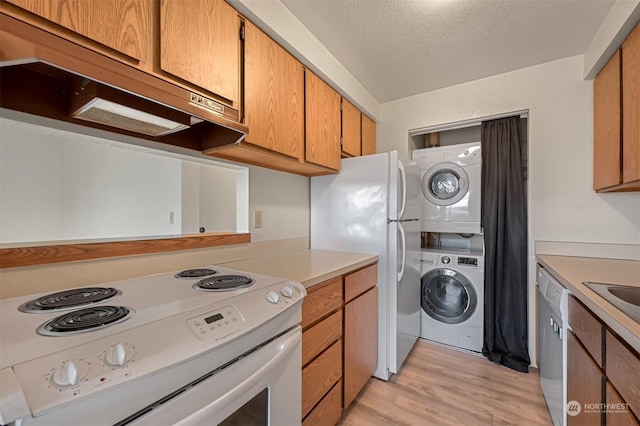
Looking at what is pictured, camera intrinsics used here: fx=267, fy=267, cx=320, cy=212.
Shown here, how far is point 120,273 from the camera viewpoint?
1128mm

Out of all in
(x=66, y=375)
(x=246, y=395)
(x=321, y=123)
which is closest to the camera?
(x=66, y=375)

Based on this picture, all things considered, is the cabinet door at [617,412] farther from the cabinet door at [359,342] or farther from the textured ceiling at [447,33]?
the textured ceiling at [447,33]

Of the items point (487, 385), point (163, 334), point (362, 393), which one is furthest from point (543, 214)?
point (163, 334)

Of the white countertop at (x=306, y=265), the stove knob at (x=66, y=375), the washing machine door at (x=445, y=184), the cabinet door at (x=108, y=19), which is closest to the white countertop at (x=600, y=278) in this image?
the washing machine door at (x=445, y=184)

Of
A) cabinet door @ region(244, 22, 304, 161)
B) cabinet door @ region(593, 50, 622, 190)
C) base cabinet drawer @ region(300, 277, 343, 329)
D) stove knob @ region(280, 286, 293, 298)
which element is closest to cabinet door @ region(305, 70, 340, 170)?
cabinet door @ region(244, 22, 304, 161)

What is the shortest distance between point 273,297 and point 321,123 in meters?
1.32

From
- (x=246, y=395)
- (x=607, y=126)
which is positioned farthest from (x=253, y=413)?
(x=607, y=126)

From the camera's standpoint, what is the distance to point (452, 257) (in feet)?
7.98

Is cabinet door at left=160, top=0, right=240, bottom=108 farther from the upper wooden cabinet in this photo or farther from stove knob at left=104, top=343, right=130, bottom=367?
the upper wooden cabinet

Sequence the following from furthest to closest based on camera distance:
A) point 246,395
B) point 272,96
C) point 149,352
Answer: point 272,96, point 246,395, point 149,352

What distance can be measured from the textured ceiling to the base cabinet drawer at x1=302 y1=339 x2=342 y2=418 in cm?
191

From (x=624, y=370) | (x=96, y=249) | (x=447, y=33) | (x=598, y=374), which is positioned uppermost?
(x=447, y=33)

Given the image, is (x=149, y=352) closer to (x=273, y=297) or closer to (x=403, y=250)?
(x=273, y=297)

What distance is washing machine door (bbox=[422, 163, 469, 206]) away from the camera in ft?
8.22
